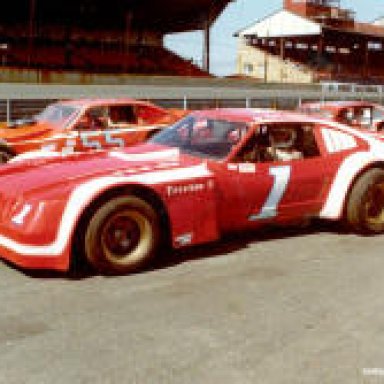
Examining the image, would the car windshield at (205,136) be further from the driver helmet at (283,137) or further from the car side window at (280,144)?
the driver helmet at (283,137)

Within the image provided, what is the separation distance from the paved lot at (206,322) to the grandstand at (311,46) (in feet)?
150

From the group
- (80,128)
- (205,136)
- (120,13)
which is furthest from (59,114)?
(120,13)

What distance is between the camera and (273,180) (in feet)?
21.9

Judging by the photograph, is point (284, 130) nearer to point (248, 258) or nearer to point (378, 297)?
point (248, 258)

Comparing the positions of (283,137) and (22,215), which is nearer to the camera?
(22,215)

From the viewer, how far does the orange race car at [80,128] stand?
11336 millimetres

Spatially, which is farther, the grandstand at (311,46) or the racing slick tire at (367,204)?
the grandstand at (311,46)

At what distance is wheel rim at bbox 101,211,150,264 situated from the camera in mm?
5625

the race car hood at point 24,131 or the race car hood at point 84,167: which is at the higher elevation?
the race car hood at point 24,131

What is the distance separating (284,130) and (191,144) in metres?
0.94

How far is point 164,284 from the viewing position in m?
5.49

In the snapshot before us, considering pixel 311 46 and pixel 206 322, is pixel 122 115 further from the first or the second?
pixel 311 46

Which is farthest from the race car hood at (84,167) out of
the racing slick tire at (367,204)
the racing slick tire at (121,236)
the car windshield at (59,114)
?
the car windshield at (59,114)

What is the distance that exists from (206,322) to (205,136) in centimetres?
Answer: 257
